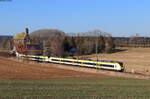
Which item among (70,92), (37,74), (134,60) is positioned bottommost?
(134,60)

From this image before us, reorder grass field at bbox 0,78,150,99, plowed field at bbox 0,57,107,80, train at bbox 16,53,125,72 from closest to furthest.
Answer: grass field at bbox 0,78,150,99 < plowed field at bbox 0,57,107,80 < train at bbox 16,53,125,72

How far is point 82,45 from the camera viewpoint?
120 meters

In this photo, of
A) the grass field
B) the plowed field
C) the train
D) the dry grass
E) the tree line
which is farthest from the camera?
the tree line

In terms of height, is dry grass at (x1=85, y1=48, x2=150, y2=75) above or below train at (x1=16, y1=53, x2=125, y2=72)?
below

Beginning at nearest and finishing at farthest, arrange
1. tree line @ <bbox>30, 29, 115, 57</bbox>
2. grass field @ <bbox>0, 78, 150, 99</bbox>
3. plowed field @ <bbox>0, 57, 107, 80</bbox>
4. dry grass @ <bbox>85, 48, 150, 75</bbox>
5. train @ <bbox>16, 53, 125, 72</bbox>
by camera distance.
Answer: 1. grass field @ <bbox>0, 78, 150, 99</bbox>
2. plowed field @ <bbox>0, 57, 107, 80</bbox>
3. train @ <bbox>16, 53, 125, 72</bbox>
4. dry grass @ <bbox>85, 48, 150, 75</bbox>
5. tree line @ <bbox>30, 29, 115, 57</bbox>

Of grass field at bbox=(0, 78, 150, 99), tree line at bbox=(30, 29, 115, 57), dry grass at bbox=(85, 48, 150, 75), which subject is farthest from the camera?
tree line at bbox=(30, 29, 115, 57)

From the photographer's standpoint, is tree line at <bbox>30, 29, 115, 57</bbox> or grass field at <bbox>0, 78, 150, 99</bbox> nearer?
grass field at <bbox>0, 78, 150, 99</bbox>

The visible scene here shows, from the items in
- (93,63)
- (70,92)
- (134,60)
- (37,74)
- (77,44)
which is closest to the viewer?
(70,92)

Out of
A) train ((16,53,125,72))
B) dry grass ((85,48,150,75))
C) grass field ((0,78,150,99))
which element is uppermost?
grass field ((0,78,150,99))

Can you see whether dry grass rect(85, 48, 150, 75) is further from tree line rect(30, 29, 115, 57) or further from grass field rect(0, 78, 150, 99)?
grass field rect(0, 78, 150, 99)

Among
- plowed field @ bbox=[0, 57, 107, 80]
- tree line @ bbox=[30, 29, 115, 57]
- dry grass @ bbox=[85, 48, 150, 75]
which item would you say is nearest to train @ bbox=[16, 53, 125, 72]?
plowed field @ bbox=[0, 57, 107, 80]

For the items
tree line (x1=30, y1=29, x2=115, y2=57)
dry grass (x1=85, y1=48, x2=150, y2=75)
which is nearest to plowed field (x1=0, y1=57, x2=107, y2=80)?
dry grass (x1=85, y1=48, x2=150, y2=75)

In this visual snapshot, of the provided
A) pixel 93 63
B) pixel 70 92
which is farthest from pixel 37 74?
pixel 70 92

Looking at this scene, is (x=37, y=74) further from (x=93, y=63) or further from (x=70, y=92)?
(x=70, y=92)
